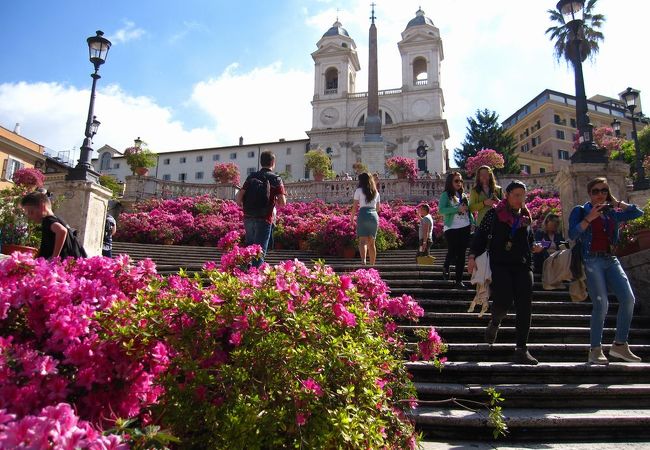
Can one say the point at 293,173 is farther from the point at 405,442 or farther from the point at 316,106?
the point at 405,442

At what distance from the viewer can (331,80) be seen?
66.5 meters

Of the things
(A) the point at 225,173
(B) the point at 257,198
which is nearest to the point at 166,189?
(A) the point at 225,173

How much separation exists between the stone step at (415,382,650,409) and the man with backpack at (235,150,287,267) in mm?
3301

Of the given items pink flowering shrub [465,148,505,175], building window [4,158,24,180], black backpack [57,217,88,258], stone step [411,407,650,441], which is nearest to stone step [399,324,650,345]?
stone step [411,407,650,441]

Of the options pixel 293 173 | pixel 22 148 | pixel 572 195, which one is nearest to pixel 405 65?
pixel 293 173

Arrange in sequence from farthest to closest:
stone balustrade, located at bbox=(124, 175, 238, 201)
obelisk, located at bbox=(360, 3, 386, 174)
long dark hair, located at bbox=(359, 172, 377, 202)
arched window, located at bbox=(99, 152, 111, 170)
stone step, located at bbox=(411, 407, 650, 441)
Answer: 1. arched window, located at bbox=(99, 152, 111, 170)
2. obelisk, located at bbox=(360, 3, 386, 174)
3. stone balustrade, located at bbox=(124, 175, 238, 201)
4. long dark hair, located at bbox=(359, 172, 377, 202)
5. stone step, located at bbox=(411, 407, 650, 441)

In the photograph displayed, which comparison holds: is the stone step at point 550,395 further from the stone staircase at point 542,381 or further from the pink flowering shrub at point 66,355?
the pink flowering shrub at point 66,355

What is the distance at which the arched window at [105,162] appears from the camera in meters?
71.4

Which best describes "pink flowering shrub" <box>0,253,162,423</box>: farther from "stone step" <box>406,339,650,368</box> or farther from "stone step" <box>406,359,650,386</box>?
"stone step" <box>406,339,650,368</box>

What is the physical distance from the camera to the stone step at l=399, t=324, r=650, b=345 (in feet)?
Answer: 17.4

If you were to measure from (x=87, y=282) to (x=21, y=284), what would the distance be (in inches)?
12.9

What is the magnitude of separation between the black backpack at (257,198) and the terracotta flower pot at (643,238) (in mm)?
5438

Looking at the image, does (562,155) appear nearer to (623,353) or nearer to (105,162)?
(623,353)

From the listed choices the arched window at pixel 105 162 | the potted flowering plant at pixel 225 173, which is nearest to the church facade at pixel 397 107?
the potted flowering plant at pixel 225 173
